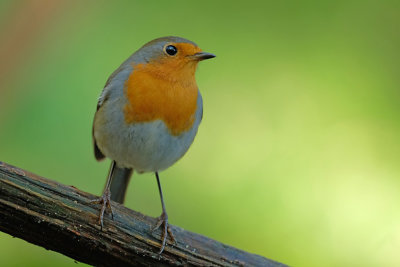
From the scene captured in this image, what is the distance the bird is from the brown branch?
12 cm

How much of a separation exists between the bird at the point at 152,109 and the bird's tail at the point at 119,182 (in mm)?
127

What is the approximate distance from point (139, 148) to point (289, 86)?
3.60ft

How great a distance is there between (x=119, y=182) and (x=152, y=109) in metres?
0.72

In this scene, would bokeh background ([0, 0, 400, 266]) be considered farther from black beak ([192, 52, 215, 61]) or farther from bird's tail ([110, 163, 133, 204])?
black beak ([192, 52, 215, 61])

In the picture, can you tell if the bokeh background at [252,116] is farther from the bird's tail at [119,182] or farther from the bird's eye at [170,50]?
the bird's eye at [170,50]

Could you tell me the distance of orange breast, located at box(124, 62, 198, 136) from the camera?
309 cm

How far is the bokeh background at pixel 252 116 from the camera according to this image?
3.28m

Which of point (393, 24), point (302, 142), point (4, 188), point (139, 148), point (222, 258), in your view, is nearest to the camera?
point (4, 188)

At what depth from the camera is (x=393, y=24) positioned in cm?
406

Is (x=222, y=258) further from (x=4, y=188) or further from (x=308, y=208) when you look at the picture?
(x=4, y=188)

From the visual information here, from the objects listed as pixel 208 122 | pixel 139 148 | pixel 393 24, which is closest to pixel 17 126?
pixel 139 148

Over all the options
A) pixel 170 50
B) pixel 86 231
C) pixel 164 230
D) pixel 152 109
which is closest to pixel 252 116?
pixel 170 50

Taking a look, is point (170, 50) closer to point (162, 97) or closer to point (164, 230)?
point (162, 97)

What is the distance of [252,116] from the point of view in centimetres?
367
